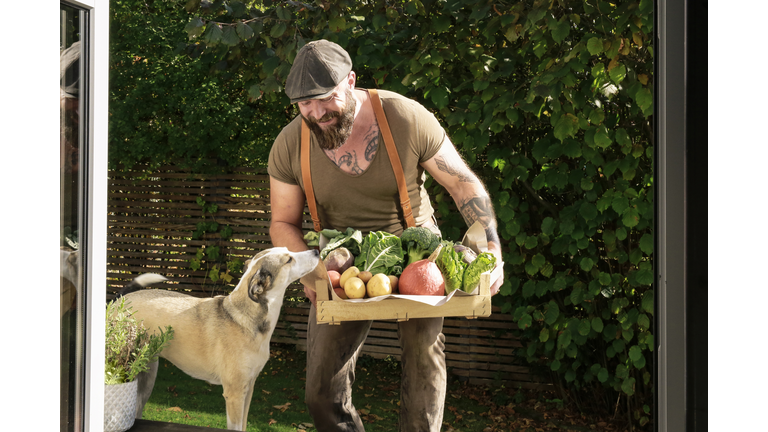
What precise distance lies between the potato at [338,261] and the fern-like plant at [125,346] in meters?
1.00

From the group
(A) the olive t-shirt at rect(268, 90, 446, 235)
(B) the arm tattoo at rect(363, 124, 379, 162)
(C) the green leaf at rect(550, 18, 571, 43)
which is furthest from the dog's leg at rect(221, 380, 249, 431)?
(C) the green leaf at rect(550, 18, 571, 43)

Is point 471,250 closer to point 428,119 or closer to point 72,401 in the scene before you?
point 428,119

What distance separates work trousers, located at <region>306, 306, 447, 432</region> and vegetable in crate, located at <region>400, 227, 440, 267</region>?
314 millimetres

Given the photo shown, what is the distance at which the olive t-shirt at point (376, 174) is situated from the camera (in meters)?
2.35

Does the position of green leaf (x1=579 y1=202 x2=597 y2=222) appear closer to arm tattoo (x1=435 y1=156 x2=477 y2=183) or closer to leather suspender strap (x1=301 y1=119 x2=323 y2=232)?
arm tattoo (x1=435 y1=156 x2=477 y2=183)

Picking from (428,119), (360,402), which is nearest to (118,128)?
(360,402)

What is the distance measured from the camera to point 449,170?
2.41 m

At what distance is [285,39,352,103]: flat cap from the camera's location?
2109 millimetres

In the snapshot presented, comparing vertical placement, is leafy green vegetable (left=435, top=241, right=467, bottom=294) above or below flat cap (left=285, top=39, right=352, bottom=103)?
below

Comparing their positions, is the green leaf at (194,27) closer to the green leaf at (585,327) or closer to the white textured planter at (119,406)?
the white textured planter at (119,406)

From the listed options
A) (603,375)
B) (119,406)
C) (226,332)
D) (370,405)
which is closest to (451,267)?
(226,332)

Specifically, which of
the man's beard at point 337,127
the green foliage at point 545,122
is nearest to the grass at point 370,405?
the green foliage at point 545,122
